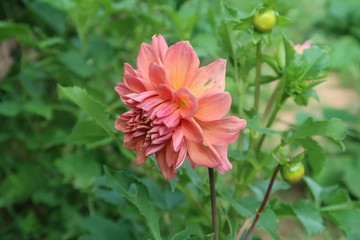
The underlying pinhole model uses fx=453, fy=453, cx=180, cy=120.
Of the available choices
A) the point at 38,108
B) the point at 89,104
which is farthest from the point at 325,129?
the point at 38,108

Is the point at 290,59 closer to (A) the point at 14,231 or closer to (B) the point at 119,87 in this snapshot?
(B) the point at 119,87

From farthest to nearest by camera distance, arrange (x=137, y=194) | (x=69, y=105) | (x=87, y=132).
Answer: (x=69, y=105)
(x=87, y=132)
(x=137, y=194)

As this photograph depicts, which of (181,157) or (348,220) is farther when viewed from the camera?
(348,220)

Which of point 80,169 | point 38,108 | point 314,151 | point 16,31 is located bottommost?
point 80,169

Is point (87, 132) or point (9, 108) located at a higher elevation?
point (87, 132)

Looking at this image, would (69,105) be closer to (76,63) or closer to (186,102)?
(76,63)

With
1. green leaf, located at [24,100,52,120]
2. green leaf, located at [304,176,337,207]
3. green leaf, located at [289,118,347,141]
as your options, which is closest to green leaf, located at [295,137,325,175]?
green leaf, located at [289,118,347,141]
